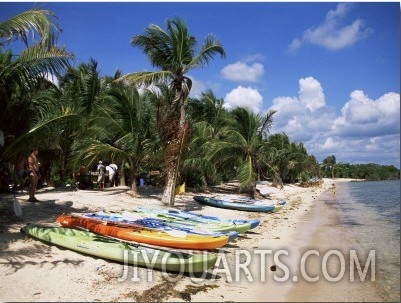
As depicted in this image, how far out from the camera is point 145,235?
26.2 feet

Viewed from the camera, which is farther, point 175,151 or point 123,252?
point 175,151

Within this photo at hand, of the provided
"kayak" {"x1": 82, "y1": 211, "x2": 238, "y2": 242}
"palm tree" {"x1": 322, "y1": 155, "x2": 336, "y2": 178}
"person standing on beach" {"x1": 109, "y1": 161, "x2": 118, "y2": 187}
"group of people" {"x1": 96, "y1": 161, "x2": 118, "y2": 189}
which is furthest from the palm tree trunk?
"palm tree" {"x1": 322, "y1": 155, "x2": 336, "y2": 178}

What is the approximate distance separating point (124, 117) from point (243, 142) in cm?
695

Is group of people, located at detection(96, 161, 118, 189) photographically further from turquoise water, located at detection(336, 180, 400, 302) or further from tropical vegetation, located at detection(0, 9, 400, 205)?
turquoise water, located at detection(336, 180, 400, 302)

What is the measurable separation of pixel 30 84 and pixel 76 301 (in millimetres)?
4818

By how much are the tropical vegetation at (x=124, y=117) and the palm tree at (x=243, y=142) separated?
0.05 meters

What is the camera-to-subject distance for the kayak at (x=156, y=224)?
832cm

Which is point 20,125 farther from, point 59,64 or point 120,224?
point 120,224

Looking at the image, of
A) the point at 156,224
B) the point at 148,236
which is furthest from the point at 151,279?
the point at 156,224

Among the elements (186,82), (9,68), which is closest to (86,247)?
(9,68)

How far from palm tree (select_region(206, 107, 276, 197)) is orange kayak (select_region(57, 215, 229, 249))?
10745mm

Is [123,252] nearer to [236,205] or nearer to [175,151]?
[175,151]

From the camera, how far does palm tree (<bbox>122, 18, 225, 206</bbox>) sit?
12316mm

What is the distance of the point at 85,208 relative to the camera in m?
11.3
